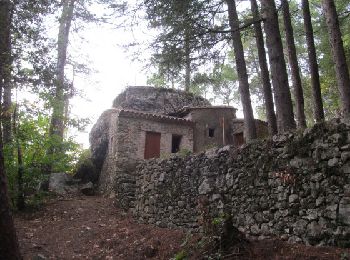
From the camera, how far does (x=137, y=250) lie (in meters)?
8.44

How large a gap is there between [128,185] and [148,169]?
229 cm

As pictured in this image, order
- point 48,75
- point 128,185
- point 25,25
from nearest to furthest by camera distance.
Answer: point 25,25, point 48,75, point 128,185

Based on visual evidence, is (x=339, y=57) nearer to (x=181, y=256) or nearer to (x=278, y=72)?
(x=278, y=72)

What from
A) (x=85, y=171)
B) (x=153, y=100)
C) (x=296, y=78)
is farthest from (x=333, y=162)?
(x=153, y=100)

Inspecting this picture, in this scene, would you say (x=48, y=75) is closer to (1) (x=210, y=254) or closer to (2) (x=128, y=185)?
(2) (x=128, y=185)

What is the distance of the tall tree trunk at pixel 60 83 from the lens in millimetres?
13181

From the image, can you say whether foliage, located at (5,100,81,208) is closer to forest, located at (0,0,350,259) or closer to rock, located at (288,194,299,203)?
forest, located at (0,0,350,259)

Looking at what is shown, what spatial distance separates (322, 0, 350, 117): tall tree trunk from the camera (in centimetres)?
863

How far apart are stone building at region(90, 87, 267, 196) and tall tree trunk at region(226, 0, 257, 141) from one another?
5042mm

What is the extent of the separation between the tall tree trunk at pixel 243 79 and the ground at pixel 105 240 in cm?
373

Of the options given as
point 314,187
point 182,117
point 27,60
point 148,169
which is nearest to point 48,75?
point 27,60

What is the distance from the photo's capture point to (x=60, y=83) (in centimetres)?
1174

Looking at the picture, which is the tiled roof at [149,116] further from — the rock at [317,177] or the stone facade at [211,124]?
the rock at [317,177]

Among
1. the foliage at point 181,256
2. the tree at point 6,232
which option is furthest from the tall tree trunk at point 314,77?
the tree at point 6,232
